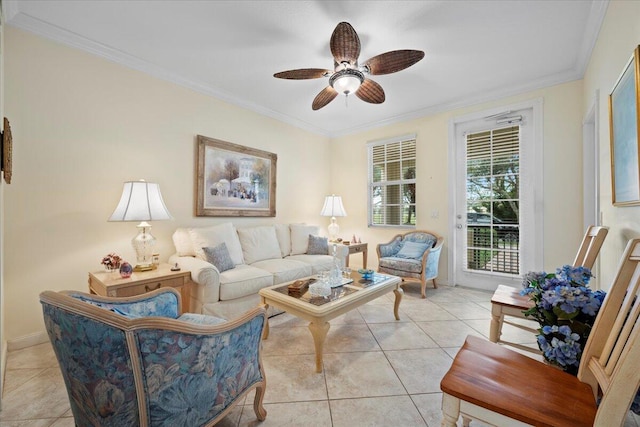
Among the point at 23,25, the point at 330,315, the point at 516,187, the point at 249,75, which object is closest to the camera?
the point at 330,315

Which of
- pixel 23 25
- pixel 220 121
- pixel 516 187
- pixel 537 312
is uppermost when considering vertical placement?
pixel 23 25

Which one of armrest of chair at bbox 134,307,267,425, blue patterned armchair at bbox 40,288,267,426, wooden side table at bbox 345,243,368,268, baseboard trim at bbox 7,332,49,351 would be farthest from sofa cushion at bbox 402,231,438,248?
baseboard trim at bbox 7,332,49,351

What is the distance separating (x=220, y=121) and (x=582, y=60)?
405cm

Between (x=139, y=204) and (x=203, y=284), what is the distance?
873 millimetres

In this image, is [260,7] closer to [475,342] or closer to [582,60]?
[475,342]

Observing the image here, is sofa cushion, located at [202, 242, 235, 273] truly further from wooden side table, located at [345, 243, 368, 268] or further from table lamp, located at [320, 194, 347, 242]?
table lamp, located at [320, 194, 347, 242]

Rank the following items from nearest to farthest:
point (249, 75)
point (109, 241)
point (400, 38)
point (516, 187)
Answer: point (400, 38) < point (109, 241) < point (249, 75) < point (516, 187)

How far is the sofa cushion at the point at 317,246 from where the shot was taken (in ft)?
12.4

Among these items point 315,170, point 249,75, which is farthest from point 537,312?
point 315,170

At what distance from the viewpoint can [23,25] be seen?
2.08 m

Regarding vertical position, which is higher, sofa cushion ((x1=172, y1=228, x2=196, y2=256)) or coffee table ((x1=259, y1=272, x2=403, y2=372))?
sofa cushion ((x1=172, y1=228, x2=196, y2=256))

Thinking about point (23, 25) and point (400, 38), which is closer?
point (23, 25)

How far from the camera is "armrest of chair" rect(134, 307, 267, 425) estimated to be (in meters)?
0.93

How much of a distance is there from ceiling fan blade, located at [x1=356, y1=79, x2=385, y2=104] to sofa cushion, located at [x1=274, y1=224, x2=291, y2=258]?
6.97 feet
